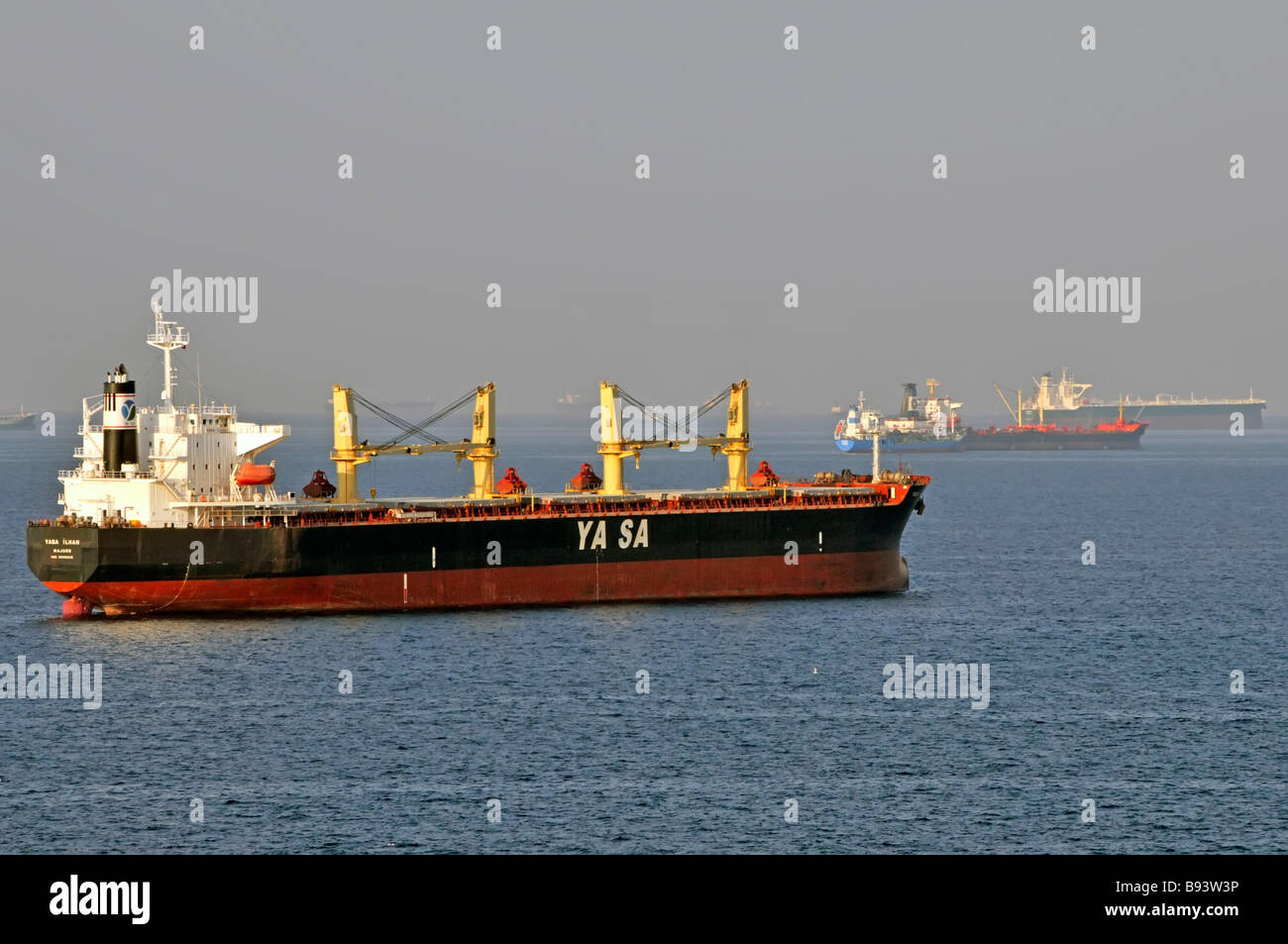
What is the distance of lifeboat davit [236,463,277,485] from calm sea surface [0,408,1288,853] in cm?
588

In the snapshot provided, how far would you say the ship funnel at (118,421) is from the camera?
2222 inches

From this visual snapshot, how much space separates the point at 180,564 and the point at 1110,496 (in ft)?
339

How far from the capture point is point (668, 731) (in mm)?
39938

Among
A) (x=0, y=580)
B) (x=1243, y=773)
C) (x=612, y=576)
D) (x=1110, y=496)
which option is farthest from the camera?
(x=1110, y=496)

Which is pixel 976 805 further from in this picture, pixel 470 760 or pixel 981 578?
pixel 981 578

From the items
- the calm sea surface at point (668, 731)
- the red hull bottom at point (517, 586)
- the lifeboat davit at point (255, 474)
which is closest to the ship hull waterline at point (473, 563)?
the red hull bottom at point (517, 586)

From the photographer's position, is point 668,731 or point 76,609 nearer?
point 668,731

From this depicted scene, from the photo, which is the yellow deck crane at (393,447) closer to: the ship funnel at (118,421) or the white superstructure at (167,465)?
the white superstructure at (167,465)

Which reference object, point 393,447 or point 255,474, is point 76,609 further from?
point 393,447

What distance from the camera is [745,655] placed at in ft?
165

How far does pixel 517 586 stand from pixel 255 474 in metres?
11.2

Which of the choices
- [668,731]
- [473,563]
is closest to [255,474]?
[473,563]

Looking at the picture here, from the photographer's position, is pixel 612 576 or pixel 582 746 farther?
pixel 612 576
